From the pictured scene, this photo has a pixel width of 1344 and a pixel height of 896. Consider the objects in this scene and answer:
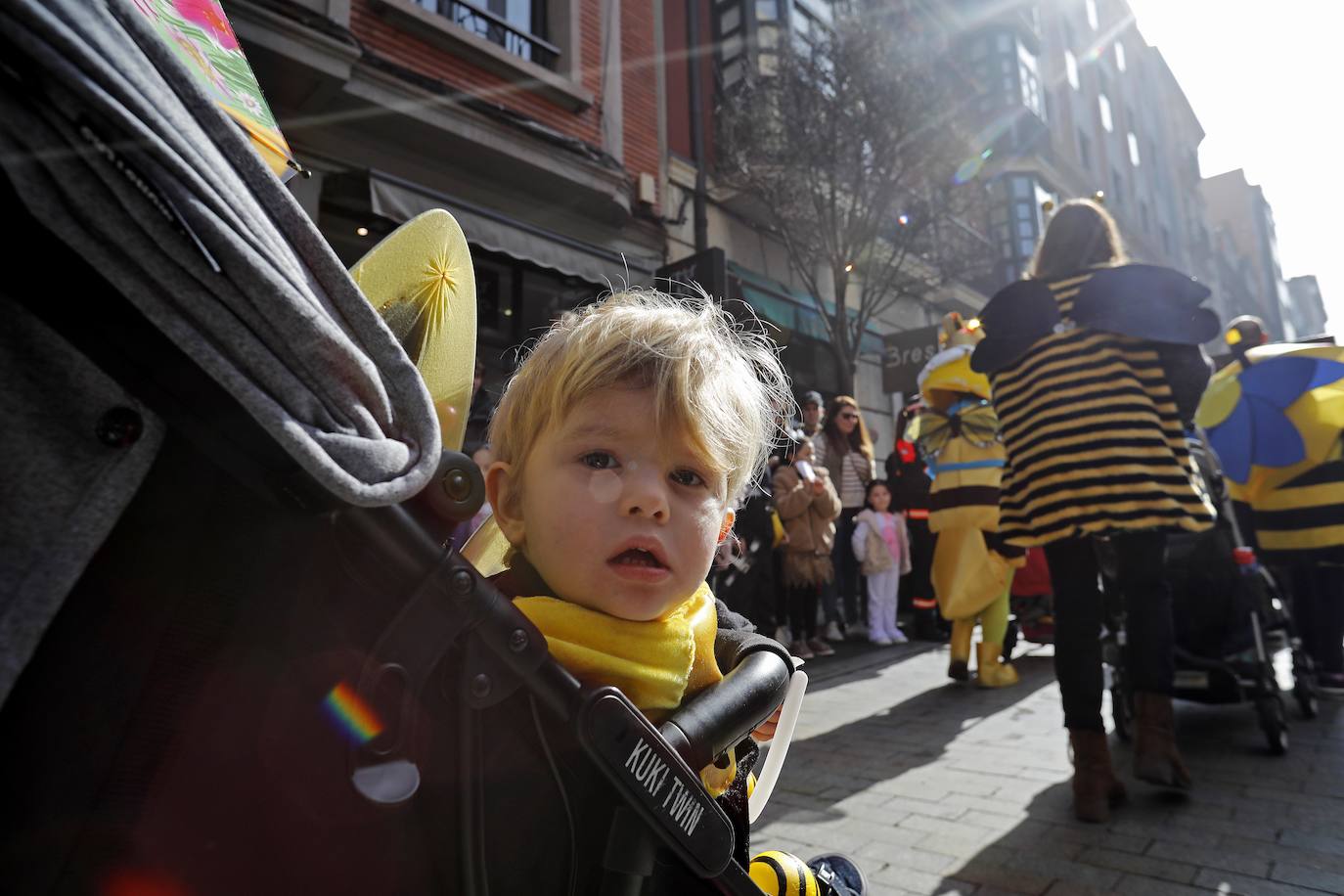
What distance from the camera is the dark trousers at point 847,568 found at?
758cm

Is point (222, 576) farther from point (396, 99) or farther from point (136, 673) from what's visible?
point (396, 99)

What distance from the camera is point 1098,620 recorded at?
2.64m

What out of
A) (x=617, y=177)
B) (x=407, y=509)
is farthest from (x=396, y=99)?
(x=407, y=509)

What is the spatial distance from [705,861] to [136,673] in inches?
24.0

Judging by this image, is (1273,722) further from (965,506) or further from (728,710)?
(728,710)

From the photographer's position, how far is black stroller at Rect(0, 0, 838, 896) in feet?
1.99

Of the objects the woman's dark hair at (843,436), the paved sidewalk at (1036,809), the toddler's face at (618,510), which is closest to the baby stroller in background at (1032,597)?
the paved sidewalk at (1036,809)

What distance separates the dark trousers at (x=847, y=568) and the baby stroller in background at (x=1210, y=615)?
393 cm

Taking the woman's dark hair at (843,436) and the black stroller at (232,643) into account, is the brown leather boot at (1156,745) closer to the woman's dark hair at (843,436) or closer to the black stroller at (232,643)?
the black stroller at (232,643)

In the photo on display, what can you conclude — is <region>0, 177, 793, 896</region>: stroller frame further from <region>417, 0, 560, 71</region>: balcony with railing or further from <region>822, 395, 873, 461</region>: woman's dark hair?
<region>417, 0, 560, 71</region>: balcony with railing

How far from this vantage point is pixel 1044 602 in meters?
5.86

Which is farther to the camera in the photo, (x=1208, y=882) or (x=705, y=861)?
(x=1208, y=882)

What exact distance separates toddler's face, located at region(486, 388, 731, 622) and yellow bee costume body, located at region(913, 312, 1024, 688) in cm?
384

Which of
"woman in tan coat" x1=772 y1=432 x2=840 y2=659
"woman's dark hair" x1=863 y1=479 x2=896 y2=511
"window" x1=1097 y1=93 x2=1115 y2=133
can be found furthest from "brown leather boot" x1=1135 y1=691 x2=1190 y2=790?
"window" x1=1097 y1=93 x2=1115 y2=133
